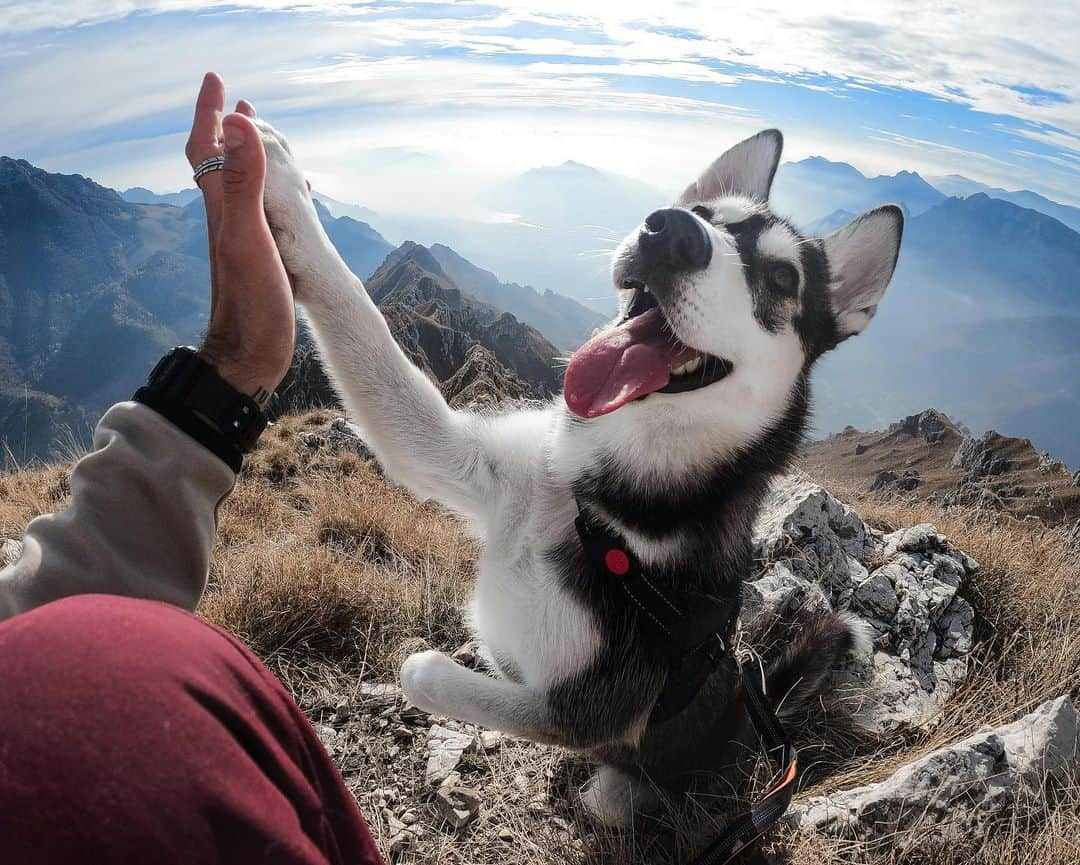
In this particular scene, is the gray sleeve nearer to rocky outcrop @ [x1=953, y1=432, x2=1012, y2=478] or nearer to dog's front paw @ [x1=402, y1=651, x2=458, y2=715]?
dog's front paw @ [x1=402, y1=651, x2=458, y2=715]

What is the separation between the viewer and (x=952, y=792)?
2.65 m

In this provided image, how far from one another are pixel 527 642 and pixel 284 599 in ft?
5.85

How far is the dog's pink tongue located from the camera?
2.28 m

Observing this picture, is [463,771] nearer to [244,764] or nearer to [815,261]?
[244,764]

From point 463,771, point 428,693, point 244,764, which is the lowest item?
point 463,771

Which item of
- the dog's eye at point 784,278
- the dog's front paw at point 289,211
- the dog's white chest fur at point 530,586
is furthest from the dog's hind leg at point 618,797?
the dog's front paw at point 289,211

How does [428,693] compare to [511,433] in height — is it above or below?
below

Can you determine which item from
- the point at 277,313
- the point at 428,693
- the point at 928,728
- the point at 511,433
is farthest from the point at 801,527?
the point at 277,313

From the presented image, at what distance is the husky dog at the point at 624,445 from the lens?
7.66ft

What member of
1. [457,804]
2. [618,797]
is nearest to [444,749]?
[457,804]

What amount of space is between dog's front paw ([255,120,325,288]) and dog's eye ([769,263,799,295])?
5.48ft

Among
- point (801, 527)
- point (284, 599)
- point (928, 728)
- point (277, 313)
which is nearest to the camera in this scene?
point (277, 313)

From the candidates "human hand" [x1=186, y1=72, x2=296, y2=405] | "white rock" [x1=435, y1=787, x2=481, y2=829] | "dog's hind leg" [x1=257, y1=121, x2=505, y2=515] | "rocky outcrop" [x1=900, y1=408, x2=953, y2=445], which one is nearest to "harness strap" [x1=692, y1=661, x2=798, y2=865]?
"white rock" [x1=435, y1=787, x2=481, y2=829]

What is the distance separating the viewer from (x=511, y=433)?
284 centimetres
